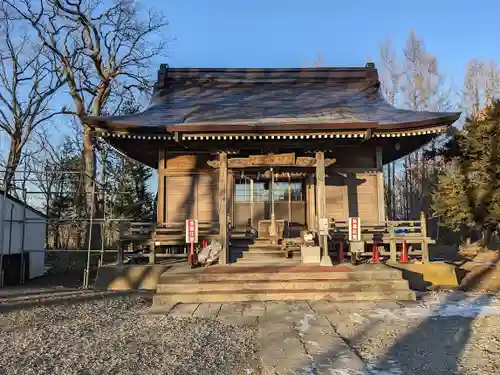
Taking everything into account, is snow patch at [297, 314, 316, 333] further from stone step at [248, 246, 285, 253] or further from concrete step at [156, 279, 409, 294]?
stone step at [248, 246, 285, 253]

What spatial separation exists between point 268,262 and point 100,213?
39.1 feet

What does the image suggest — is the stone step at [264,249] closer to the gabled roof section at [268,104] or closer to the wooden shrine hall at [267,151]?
the wooden shrine hall at [267,151]

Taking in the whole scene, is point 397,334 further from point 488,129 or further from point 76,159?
point 76,159

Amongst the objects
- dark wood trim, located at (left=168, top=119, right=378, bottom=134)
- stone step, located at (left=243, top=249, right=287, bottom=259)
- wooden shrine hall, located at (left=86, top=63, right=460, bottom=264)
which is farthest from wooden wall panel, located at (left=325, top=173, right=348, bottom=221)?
dark wood trim, located at (left=168, top=119, right=378, bottom=134)

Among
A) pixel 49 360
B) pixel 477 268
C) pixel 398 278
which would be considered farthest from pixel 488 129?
pixel 49 360

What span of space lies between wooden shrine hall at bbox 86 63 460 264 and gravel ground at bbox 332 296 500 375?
144 inches

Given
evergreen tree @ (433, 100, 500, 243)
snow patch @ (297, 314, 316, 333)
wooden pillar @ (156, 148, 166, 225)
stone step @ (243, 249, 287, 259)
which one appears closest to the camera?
snow patch @ (297, 314, 316, 333)

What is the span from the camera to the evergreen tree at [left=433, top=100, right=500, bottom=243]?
1353cm

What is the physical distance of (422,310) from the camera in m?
7.18

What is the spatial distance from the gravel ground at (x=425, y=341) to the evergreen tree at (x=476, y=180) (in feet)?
25.8

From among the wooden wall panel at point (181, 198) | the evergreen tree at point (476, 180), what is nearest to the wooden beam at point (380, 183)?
the evergreen tree at point (476, 180)

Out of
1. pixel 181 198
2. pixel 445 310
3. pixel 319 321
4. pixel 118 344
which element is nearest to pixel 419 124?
pixel 445 310

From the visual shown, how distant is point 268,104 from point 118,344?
10.1 meters

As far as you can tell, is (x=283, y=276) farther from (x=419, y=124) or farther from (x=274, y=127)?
(x=419, y=124)
